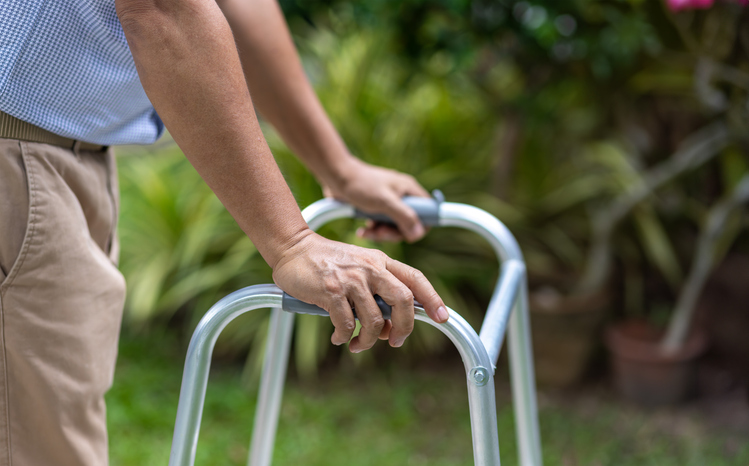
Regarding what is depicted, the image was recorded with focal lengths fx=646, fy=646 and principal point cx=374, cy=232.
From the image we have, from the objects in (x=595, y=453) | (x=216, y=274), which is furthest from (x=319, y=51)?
(x=595, y=453)

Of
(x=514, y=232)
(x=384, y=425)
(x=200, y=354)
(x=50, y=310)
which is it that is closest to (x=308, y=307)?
(x=200, y=354)

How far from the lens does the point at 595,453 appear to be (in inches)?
83.5

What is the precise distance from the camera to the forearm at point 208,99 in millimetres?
658

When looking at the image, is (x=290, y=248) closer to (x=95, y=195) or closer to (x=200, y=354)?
(x=200, y=354)

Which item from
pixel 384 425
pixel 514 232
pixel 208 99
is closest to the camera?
pixel 208 99

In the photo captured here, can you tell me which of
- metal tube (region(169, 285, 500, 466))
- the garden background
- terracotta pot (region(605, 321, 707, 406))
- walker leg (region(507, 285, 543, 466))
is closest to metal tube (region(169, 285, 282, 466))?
metal tube (region(169, 285, 500, 466))

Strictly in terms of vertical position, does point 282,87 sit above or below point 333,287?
above

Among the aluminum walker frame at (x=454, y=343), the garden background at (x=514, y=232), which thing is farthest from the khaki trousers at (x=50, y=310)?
the garden background at (x=514, y=232)

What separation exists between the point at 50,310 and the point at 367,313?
41 cm

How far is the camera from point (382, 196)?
1081mm

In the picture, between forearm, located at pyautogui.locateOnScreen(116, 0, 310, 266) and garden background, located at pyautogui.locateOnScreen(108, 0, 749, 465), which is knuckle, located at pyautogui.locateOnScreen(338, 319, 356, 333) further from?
garden background, located at pyautogui.locateOnScreen(108, 0, 749, 465)

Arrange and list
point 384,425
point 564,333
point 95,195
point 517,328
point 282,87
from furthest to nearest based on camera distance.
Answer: point 564,333
point 384,425
point 517,328
point 282,87
point 95,195

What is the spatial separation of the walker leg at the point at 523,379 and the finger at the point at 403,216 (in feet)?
0.78

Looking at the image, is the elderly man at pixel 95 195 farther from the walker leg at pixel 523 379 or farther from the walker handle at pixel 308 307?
the walker leg at pixel 523 379
